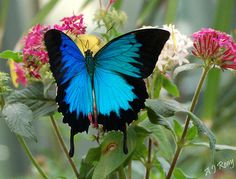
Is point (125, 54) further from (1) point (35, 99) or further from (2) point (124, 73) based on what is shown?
(1) point (35, 99)

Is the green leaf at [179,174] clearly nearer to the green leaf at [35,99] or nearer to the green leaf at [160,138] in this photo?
the green leaf at [160,138]

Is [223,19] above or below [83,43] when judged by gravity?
below

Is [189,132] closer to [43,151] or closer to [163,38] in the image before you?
[163,38]

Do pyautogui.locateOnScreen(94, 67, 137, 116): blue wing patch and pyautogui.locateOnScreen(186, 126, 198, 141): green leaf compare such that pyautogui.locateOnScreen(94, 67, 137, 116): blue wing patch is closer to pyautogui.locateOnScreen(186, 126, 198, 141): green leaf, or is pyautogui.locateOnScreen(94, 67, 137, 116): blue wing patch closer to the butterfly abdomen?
the butterfly abdomen

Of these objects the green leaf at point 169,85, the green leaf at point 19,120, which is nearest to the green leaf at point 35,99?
the green leaf at point 19,120

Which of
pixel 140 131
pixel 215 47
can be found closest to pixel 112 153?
pixel 140 131

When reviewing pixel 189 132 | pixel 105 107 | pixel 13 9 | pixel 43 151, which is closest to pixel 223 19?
pixel 189 132
